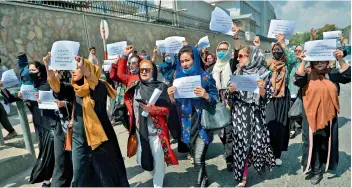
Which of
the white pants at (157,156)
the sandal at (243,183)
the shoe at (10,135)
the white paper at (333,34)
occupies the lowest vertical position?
the sandal at (243,183)

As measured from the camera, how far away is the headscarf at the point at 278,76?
168 inches

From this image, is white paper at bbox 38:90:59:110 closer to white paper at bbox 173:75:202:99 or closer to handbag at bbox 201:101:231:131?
white paper at bbox 173:75:202:99

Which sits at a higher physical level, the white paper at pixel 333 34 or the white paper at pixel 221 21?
the white paper at pixel 221 21

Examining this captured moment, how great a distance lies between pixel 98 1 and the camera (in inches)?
418

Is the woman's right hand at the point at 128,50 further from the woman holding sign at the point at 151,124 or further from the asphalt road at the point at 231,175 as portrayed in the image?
the asphalt road at the point at 231,175

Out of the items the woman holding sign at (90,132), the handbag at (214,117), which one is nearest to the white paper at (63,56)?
the woman holding sign at (90,132)

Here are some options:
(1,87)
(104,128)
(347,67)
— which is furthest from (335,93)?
(1,87)

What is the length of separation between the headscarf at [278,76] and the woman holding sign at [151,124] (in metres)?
1.90

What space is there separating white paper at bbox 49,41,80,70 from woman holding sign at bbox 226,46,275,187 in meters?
1.71

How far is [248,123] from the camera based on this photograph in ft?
10.8

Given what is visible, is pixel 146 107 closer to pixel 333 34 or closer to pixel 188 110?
pixel 188 110

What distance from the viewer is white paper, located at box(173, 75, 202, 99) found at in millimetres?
2973

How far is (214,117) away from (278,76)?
165cm

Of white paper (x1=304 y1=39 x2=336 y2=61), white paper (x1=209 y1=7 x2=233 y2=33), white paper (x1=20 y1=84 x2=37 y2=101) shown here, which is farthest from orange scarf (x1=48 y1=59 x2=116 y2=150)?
white paper (x1=304 y1=39 x2=336 y2=61)
